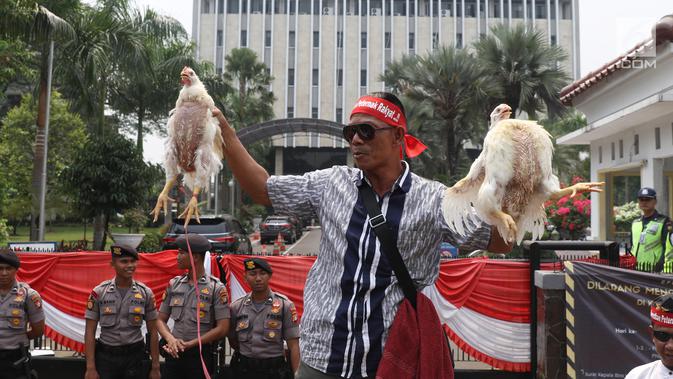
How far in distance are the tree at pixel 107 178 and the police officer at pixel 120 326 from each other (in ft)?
39.4

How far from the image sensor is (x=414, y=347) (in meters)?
1.94

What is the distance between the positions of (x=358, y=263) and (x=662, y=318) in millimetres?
2082

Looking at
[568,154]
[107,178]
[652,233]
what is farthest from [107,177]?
[568,154]

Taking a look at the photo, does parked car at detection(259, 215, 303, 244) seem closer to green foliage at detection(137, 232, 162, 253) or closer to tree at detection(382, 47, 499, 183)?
tree at detection(382, 47, 499, 183)

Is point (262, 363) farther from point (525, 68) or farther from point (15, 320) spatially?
point (525, 68)

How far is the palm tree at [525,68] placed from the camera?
19.3 meters

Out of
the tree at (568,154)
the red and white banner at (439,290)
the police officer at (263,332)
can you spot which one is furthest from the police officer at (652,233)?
the tree at (568,154)

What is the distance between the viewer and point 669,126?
9859mm

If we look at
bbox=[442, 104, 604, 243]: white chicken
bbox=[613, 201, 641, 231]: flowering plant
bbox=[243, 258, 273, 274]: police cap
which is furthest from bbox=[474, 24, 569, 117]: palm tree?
bbox=[442, 104, 604, 243]: white chicken

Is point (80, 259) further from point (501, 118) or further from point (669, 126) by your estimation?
point (669, 126)

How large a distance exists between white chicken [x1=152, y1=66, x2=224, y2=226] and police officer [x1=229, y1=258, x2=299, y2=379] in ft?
8.03

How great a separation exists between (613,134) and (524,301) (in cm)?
795

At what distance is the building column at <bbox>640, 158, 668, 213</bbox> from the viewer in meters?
10.4

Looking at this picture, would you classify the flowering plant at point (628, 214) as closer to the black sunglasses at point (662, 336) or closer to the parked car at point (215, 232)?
the parked car at point (215, 232)
